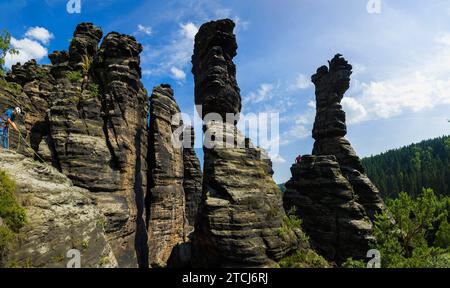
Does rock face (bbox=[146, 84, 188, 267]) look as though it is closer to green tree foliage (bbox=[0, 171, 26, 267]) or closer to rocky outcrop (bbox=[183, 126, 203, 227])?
rocky outcrop (bbox=[183, 126, 203, 227])

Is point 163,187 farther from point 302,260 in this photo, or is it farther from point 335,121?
point 335,121

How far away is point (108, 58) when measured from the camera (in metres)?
35.4

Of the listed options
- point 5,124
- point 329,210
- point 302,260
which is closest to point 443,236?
point 329,210

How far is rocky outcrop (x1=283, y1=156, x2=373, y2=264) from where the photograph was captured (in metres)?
35.9

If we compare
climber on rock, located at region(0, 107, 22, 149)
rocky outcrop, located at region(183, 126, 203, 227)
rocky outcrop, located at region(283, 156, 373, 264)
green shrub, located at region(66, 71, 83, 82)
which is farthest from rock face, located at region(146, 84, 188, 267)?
climber on rock, located at region(0, 107, 22, 149)

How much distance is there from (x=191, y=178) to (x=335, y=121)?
106ft

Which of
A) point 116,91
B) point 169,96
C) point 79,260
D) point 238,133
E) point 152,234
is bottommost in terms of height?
point 152,234

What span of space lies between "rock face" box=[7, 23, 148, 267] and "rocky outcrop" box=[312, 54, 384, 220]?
118 feet

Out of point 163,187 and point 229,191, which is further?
point 163,187

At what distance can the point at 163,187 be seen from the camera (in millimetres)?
37656
